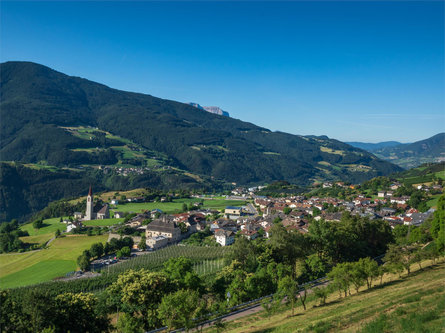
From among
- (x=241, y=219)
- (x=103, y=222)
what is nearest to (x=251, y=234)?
(x=241, y=219)

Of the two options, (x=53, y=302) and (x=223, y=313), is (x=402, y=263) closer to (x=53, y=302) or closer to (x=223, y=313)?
(x=223, y=313)

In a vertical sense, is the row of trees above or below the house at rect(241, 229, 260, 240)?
below

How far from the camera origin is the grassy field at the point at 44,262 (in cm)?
5540

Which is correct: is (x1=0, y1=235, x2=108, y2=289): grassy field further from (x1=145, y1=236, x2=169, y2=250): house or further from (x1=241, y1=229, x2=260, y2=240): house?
(x1=241, y1=229, x2=260, y2=240): house

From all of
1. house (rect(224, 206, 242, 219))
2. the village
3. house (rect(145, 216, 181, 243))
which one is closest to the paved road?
the village

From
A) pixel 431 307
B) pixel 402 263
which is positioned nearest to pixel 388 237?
pixel 402 263

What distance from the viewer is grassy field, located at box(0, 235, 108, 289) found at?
55397 mm

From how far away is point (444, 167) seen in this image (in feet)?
440

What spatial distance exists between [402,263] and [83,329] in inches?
1105

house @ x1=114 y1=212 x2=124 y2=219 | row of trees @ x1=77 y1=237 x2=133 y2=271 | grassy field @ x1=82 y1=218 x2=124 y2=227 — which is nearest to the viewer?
row of trees @ x1=77 y1=237 x2=133 y2=271

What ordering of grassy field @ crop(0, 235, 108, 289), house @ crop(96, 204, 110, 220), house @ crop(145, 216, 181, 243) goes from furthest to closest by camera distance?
house @ crop(96, 204, 110, 220) → house @ crop(145, 216, 181, 243) → grassy field @ crop(0, 235, 108, 289)

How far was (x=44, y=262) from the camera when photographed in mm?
62812

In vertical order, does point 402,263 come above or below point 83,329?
above

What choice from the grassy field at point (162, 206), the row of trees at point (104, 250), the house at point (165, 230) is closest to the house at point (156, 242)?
the house at point (165, 230)
